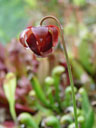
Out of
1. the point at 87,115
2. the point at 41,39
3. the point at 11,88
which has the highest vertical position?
the point at 41,39

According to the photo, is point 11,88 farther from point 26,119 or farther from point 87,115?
point 87,115

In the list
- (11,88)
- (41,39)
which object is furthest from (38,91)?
(41,39)

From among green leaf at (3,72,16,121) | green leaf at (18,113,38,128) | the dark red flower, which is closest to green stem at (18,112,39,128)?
green leaf at (18,113,38,128)

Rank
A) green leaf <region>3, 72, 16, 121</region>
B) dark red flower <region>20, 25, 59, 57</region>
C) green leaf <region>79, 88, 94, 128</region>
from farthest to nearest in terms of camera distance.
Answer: green leaf <region>3, 72, 16, 121</region>
green leaf <region>79, 88, 94, 128</region>
dark red flower <region>20, 25, 59, 57</region>

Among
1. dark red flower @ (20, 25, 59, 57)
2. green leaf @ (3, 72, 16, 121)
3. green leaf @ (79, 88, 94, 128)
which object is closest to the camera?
dark red flower @ (20, 25, 59, 57)

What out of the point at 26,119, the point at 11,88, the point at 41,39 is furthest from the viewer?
the point at 11,88

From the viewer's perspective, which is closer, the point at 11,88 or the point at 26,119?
the point at 26,119

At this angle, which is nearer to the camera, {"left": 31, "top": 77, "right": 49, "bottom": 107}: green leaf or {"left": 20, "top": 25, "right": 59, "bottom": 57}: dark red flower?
{"left": 20, "top": 25, "right": 59, "bottom": 57}: dark red flower

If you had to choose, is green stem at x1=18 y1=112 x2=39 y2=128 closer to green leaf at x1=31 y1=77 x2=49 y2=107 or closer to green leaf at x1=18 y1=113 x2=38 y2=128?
green leaf at x1=18 y1=113 x2=38 y2=128

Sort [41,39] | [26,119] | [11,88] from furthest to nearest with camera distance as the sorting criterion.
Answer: [11,88], [26,119], [41,39]
